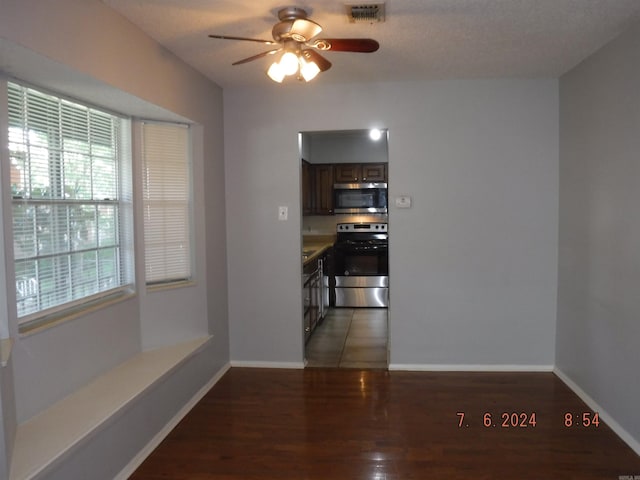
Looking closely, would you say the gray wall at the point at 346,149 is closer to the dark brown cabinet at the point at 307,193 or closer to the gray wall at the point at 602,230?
the dark brown cabinet at the point at 307,193

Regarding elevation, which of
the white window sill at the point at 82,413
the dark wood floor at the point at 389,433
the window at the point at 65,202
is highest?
the window at the point at 65,202

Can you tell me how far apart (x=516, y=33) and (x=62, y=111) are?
2.52 m

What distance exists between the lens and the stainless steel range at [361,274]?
236 inches

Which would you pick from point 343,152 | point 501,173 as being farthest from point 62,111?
point 343,152

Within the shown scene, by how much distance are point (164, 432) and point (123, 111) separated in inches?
77.4

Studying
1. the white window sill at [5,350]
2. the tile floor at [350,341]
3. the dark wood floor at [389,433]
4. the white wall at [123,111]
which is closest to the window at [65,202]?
the white wall at [123,111]

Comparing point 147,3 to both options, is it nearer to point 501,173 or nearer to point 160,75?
point 160,75

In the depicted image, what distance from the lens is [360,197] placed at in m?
6.25

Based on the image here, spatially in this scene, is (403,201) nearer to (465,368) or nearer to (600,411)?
(465,368)

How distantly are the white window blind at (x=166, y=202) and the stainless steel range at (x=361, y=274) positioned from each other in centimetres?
291

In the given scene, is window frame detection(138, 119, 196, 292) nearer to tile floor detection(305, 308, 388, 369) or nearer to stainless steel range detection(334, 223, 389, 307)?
tile floor detection(305, 308, 388, 369)

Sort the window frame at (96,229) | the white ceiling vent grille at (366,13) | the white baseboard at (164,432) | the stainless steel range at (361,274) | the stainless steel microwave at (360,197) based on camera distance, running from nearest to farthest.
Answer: the window frame at (96,229) < the white ceiling vent grille at (366,13) < the white baseboard at (164,432) < the stainless steel range at (361,274) < the stainless steel microwave at (360,197)

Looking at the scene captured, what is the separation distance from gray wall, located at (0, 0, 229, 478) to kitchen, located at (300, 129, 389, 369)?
198 centimetres

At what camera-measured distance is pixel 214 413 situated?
3113 mm
